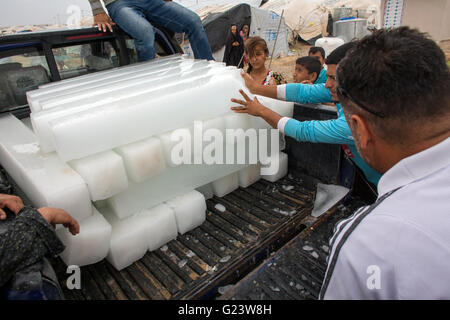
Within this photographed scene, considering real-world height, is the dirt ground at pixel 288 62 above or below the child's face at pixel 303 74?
below

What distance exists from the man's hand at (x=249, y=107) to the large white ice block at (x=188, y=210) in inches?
26.0

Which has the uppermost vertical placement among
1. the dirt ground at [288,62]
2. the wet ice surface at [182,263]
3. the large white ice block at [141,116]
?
the large white ice block at [141,116]

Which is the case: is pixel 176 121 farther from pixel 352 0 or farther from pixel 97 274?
pixel 352 0

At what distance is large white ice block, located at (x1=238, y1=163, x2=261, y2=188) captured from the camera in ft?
7.67

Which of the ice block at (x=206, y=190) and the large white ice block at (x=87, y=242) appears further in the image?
the ice block at (x=206, y=190)

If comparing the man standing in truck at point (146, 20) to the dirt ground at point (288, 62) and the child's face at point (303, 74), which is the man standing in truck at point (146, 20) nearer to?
the child's face at point (303, 74)

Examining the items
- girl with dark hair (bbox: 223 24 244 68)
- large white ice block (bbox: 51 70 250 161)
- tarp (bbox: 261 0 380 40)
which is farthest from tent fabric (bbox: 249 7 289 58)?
large white ice block (bbox: 51 70 250 161)

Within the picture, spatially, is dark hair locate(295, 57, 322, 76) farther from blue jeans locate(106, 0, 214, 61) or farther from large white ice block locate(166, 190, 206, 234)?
large white ice block locate(166, 190, 206, 234)

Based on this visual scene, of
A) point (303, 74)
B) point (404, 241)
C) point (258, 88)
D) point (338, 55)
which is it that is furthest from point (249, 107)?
point (303, 74)

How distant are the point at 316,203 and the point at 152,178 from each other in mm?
1151

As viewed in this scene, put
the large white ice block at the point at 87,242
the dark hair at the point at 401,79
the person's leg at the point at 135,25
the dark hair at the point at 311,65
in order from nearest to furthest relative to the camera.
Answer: the dark hair at the point at 401,79 < the large white ice block at the point at 87,242 < the person's leg at the point at 135,25 < the dark hair at the point at 311,65

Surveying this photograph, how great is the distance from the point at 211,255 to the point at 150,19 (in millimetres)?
2720

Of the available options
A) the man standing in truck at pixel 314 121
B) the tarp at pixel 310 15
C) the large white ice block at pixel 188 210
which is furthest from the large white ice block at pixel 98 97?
the tarp at pixel 310 15

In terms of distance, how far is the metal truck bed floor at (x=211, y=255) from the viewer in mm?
1555
